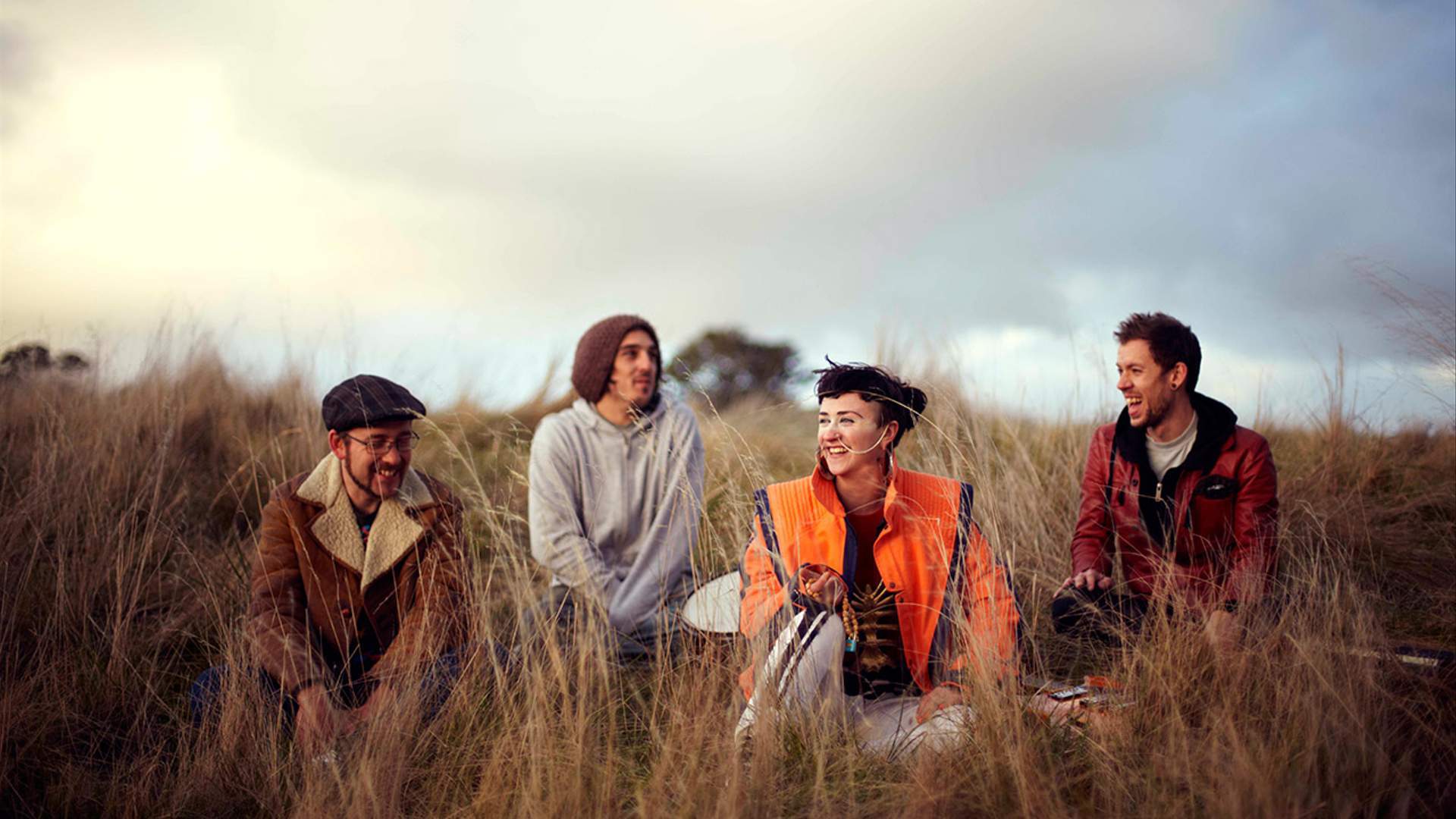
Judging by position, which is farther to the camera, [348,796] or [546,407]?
[546,407]

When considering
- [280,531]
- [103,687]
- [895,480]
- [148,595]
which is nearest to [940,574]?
[895,480]

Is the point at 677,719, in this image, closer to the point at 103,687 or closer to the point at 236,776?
the point at 236,776

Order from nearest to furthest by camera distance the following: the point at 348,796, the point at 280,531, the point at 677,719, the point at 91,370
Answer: the point at 348,796 → the point at 677,719 → the point at 280,531 → the point at 91,370

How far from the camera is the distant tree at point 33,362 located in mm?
6492

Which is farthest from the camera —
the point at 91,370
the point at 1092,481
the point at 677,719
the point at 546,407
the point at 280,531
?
the point at 546,407

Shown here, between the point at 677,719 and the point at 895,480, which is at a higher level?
the point at 895,480

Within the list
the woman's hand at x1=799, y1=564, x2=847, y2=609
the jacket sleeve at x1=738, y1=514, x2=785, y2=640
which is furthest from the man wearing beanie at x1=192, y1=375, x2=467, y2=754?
the woman's hand at x1=799, y1=564, x2=847, y2=609

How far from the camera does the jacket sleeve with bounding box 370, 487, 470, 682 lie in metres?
3.13

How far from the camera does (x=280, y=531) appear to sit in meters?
3.22

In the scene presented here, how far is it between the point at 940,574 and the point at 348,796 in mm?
1844

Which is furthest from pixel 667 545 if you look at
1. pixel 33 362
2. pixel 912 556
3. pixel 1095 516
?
pixel 33 362

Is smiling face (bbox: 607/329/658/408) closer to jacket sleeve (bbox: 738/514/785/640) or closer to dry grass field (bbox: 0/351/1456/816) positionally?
dry grass field (bbox: 0/351/1456/816)

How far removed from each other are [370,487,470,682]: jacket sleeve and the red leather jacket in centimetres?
242

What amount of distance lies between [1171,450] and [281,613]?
11.0ft
